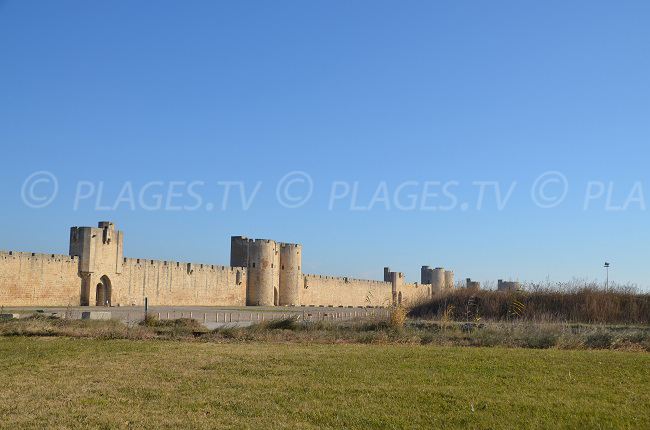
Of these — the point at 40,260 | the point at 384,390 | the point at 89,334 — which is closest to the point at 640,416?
the point at 384,390

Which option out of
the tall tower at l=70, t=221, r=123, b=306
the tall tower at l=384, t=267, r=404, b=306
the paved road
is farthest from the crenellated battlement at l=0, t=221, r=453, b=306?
the tall tower at l=384, t=267, r=404, b=306

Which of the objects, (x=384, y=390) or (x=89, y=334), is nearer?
(x=384, y=390)

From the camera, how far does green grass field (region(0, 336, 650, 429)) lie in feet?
20.9

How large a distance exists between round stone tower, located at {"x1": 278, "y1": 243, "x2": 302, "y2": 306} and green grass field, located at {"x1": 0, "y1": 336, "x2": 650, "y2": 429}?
37376 mm

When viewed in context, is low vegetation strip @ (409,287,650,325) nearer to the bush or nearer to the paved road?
the paved road

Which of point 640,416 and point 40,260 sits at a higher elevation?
point 40,260

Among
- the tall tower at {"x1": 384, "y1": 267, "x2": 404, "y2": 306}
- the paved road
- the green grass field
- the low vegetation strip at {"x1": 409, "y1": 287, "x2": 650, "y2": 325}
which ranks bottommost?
the green grass field

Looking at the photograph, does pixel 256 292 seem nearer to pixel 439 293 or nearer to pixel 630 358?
pixel 439 293

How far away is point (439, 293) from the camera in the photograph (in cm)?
2609

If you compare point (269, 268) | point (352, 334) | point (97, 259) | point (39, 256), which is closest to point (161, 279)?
point (97, 259)

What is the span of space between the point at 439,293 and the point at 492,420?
20022 mm

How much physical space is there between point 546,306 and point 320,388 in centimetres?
1703

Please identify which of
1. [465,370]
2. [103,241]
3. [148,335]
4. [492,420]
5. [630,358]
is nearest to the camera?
[492,420]

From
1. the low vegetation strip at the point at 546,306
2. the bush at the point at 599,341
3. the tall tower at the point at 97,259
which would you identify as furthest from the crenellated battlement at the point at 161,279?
the bush at the point at 599,341
